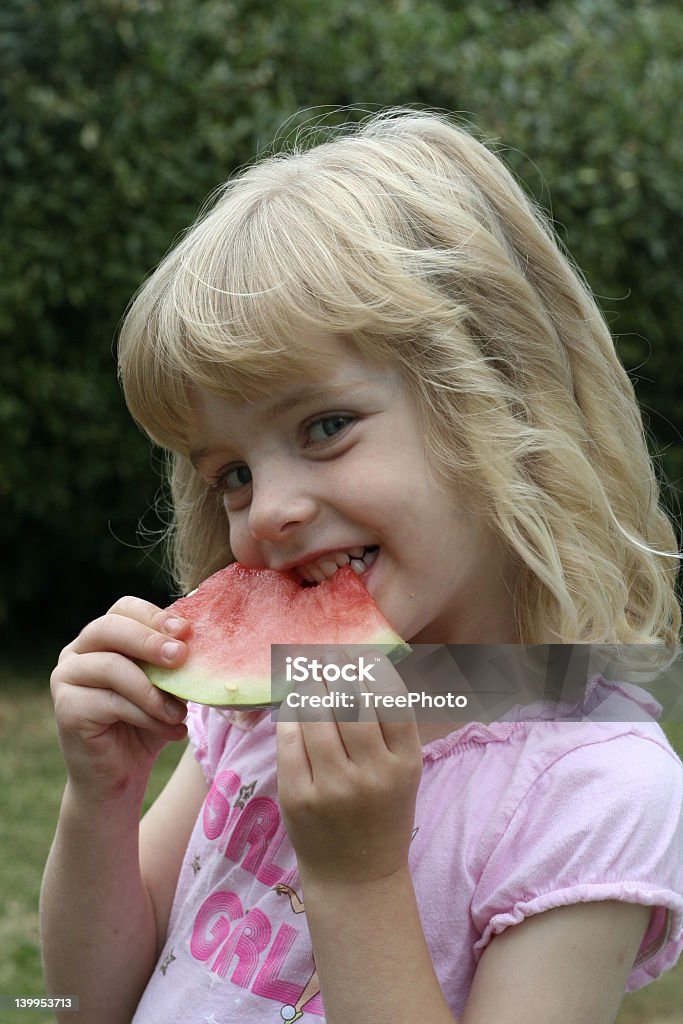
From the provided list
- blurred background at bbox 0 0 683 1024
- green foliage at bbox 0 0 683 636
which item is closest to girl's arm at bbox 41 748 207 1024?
blurred background at bbox 0 0 683 1024

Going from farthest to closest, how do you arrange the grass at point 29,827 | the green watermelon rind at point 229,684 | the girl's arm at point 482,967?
the grass at point 29,827, the green watermelon rind at point 229,684, the girl's arm at point 482,967

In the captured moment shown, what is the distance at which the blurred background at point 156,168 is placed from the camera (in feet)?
17.9

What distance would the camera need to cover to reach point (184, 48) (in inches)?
220

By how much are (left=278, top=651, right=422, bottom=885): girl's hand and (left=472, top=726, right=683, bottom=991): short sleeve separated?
0.18 meters

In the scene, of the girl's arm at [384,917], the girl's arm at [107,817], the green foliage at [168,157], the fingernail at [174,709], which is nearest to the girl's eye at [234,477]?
the girl's arm at [107,817]

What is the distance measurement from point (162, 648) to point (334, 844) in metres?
0.40

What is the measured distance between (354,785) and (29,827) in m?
3.27

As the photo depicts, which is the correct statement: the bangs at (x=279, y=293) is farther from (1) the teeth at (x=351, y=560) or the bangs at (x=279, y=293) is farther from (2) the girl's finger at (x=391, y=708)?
(2) the girl's finger at (x=391, y=708)

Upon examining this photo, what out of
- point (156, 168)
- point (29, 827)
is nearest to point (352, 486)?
point (29, 827)

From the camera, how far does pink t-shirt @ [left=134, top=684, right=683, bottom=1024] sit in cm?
168

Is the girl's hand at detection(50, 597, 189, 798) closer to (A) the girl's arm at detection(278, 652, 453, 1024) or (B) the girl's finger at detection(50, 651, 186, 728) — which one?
(B) the girl's finger at detection(50, 651, 186, 728)

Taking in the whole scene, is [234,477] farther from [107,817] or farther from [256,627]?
[107,817]

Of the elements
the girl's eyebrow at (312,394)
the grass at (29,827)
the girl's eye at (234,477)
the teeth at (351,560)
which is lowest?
the grass at (29,827)

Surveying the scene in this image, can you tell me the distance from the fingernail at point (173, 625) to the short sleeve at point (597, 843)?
22.9 inches
